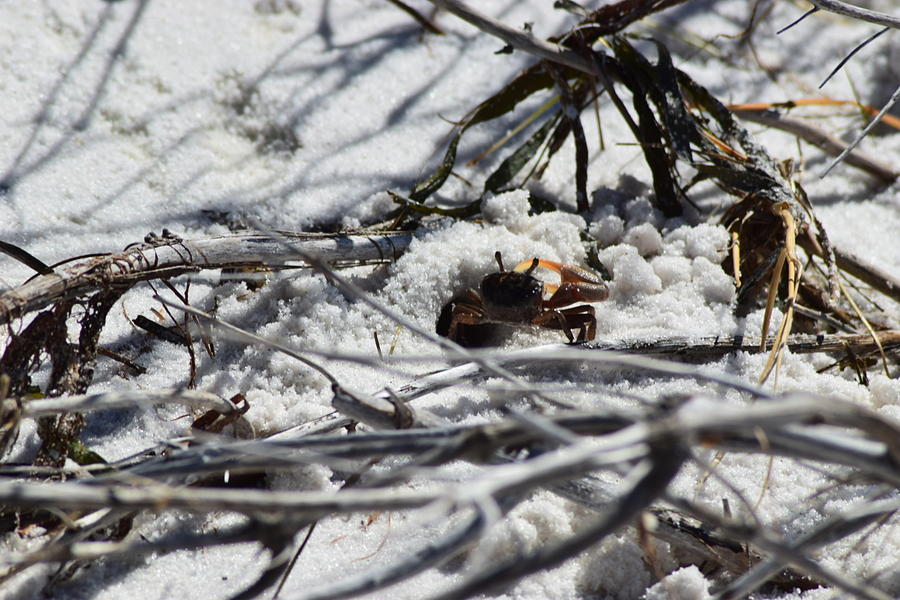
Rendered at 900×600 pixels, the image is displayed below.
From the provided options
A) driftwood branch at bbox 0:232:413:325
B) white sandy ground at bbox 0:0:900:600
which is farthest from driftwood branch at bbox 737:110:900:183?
driftwood branch at bbox 0:232:413:325

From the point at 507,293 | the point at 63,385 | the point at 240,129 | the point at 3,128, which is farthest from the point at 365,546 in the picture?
the point at 3,128

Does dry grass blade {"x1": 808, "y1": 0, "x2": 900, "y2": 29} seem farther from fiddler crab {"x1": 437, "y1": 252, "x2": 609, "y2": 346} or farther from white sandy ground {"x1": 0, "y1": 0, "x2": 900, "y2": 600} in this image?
fiddler crab {"x1": 437, "y1": 252, "x2": 609, "y2": 346}

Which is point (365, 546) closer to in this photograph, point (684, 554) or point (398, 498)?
point (684, 554)

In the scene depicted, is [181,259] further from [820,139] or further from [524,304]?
[820,139]

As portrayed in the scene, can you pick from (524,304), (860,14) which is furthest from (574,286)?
(860,14)

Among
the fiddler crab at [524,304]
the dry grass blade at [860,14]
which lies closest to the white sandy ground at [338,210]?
the fiddler crab at [524,304]

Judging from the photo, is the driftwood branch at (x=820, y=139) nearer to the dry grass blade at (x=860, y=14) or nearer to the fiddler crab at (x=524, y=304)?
the dry grass blade at (x=860, y=14)

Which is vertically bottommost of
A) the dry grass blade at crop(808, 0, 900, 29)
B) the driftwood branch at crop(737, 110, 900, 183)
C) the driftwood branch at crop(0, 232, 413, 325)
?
the driftwood branch at crop(0, 232, 413, 325)
